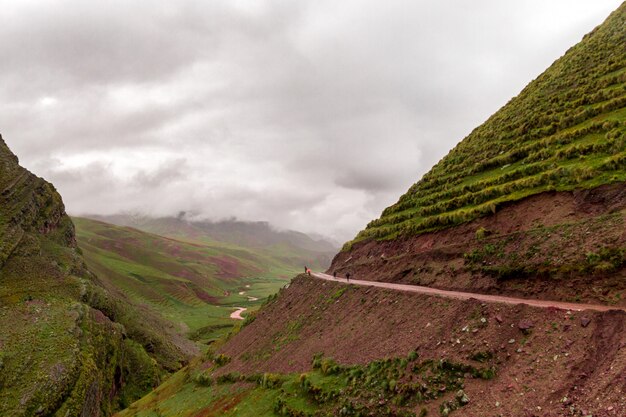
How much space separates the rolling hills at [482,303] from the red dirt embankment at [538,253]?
139mm

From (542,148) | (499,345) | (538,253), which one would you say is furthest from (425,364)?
(542,148)

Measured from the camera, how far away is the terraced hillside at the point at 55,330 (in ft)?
208

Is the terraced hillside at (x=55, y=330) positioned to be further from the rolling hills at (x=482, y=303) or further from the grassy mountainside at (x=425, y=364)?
the grassy mountainside at (x=425, y=364)

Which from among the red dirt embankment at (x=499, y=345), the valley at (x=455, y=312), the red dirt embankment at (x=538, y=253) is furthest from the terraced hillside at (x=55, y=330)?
the red dirt embankment at (x=538, y=253)

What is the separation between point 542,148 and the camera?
5025cm

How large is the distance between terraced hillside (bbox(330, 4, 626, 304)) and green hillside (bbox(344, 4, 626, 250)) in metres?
0.17

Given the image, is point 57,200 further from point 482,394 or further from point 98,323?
point 482,394

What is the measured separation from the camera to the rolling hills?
20.3 m

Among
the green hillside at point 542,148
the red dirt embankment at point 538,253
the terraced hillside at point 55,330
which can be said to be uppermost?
the green hillside at point 542,148

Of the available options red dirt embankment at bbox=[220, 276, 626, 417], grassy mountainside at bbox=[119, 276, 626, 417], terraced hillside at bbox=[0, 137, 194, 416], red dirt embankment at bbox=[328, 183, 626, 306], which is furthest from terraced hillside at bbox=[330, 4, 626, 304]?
terraced hillside at bbox=[0, 137, 194, 416]

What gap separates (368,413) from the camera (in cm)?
2480

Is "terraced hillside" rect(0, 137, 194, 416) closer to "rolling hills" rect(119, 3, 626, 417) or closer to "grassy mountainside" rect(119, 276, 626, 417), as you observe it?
"rolling hills" rect(119, 3, 626, 417)

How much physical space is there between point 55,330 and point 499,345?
8677 centimetres

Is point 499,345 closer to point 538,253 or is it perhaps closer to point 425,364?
point 425,364
